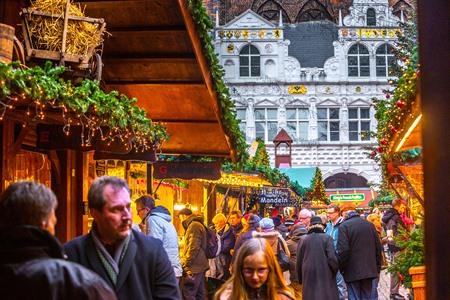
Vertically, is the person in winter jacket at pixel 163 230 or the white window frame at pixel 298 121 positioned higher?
the white window frame at pixel 298 121

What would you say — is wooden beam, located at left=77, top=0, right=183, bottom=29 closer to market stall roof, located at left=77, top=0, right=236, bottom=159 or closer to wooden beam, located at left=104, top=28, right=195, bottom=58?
market stall roof, located at left=77, top=0, right=236, bottom=159

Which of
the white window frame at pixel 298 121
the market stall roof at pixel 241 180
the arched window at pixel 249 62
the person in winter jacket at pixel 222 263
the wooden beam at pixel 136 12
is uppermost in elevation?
the arched window at pixel 249 62

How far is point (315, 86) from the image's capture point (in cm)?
5375

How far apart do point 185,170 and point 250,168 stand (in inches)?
421

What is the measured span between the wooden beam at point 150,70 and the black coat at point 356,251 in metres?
3.05

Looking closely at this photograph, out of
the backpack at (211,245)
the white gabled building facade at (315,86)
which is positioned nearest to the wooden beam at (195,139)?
the backpack at (211,245)

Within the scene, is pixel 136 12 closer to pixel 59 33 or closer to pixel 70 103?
pixel 59 33

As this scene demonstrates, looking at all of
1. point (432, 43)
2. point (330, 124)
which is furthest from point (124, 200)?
point (330, 124)

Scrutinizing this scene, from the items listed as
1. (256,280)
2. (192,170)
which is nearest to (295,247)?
(192,170)

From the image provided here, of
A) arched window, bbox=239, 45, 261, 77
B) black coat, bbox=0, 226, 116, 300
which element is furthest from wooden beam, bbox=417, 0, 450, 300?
arched window, bbox=239, 45, 261, 77

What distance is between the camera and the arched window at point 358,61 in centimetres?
5366

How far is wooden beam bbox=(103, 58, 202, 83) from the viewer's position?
10648 mm

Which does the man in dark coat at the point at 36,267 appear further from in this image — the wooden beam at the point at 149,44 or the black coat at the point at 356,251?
the black coat at the point at 356,251

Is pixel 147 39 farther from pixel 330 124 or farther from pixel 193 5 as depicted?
pixel 330 124
